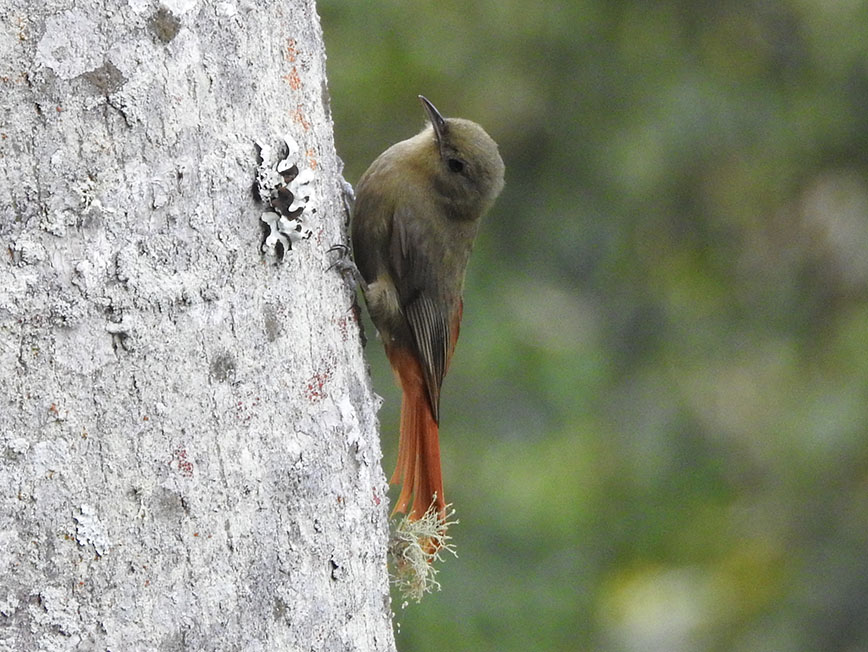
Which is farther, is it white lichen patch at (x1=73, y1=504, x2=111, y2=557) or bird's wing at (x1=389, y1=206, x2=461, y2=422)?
bird's wing at (x1=389, y1=206, x2=461, y2=422)

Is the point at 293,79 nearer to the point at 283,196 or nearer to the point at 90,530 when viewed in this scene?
the point at 283,196

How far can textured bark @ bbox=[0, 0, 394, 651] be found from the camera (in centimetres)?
176

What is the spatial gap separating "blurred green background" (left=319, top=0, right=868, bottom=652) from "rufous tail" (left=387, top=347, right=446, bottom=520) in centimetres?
164

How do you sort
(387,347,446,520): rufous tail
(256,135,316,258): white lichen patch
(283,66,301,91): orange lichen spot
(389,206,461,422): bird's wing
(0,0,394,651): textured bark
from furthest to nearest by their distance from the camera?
1. (389,206,461,422): bird's wing
2. (387,347,446,520): rufous tail
3. (283,66,301,91): orange lichen spot
4. (256,135,316,258): white lichen patch
5. (0,0,394,651): textured bark

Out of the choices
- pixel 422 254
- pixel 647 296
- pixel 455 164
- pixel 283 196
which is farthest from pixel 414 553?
pixel 647 296

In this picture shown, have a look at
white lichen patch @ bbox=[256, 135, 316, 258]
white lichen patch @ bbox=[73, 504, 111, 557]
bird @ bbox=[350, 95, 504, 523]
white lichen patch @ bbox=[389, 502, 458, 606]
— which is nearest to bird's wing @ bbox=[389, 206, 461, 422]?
bird @ bbox=[350, 95, 504, 523]

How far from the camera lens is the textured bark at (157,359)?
1758 millimetres

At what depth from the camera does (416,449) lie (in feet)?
11.2

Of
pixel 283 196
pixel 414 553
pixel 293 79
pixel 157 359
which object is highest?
pixel 293 79

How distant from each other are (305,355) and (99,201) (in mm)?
451

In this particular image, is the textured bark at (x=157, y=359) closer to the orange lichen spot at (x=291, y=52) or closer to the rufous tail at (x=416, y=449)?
the orange lichen spot at (x=291, y=52)

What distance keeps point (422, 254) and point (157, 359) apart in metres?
2.00

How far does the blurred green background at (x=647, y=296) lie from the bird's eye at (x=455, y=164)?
1549mm

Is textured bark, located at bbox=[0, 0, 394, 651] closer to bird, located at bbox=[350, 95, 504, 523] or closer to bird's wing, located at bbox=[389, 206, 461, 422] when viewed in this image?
bird, located at bbox=[350, 95, 504, 523]
